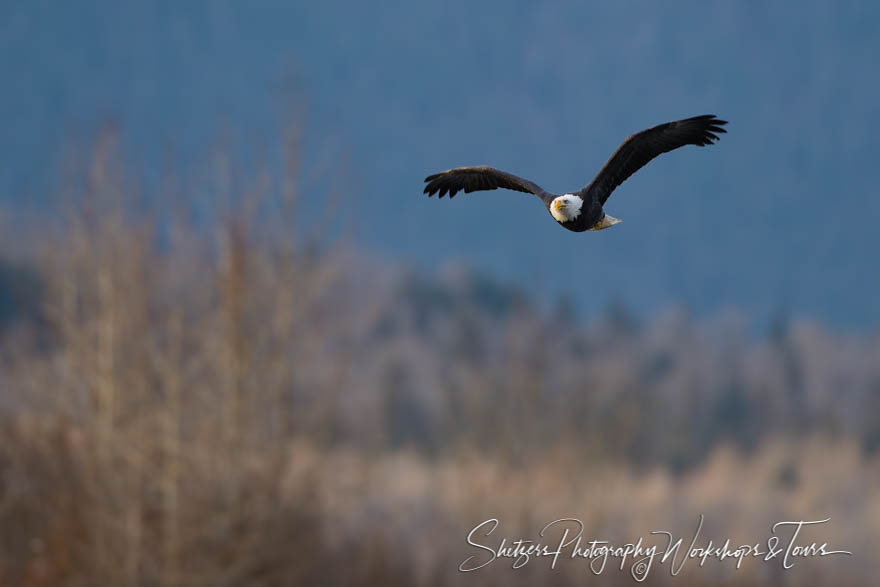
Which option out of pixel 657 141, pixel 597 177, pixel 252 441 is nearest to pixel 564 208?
pixel 597 177

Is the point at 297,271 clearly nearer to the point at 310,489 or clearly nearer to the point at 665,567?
the point at 310,489

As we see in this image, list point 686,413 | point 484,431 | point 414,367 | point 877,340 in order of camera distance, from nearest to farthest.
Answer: point 484,431, point 686,413, point 414,367, point 877,340

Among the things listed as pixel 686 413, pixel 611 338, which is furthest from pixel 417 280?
pixel 686 413

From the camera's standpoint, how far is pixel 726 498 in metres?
27.8

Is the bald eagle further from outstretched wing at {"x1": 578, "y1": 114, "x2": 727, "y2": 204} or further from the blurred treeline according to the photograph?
the blurred treeline

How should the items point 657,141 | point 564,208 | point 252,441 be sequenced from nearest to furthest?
point 564,208, point 657,141, point 252,441

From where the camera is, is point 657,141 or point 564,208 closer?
point 564,208

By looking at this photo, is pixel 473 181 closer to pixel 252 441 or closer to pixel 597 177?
pixel 597 177

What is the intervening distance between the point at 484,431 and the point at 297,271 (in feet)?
31.2

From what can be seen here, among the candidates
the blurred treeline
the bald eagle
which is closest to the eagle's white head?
the bald eagle

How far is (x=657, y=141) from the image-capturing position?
4.56 feet

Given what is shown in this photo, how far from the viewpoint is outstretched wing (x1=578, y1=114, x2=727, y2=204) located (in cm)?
133

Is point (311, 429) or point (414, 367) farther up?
point (311, 429)

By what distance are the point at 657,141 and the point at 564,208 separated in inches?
11.1
